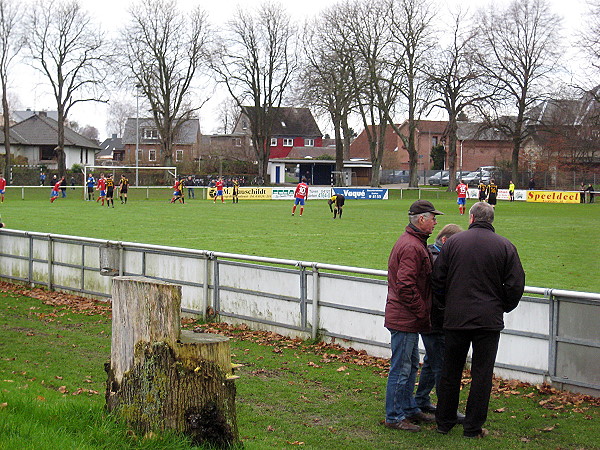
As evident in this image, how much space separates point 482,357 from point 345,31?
216 ft

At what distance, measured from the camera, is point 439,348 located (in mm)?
7328

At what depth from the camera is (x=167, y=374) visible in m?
5.25

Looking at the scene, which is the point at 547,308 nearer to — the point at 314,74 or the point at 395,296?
the point at 395,296

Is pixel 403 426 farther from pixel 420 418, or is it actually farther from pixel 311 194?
pixel 311 194

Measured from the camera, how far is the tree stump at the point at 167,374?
17.2ft

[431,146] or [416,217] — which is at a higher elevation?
[431,146]

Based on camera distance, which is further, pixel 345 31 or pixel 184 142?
pixel 184 142

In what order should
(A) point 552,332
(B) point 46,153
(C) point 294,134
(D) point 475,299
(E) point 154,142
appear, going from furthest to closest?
(C) point 294,134
(E) point 154,142
(B) point 46,153
(A) point 552,332
(D) point 475,299

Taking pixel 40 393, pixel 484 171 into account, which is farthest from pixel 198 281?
pixel 484 171

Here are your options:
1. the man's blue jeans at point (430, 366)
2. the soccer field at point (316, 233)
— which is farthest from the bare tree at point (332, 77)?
the man's blue jeans at point (430, 366)

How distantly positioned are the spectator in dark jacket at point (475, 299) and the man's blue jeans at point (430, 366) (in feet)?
1.28

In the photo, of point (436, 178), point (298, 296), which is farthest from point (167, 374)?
point (436, 178)

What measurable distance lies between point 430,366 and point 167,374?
10.00 ft

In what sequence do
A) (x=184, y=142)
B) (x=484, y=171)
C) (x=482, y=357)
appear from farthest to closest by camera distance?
(x=184, y=142) < (x=484, y=171) < (x=482, y=357)
